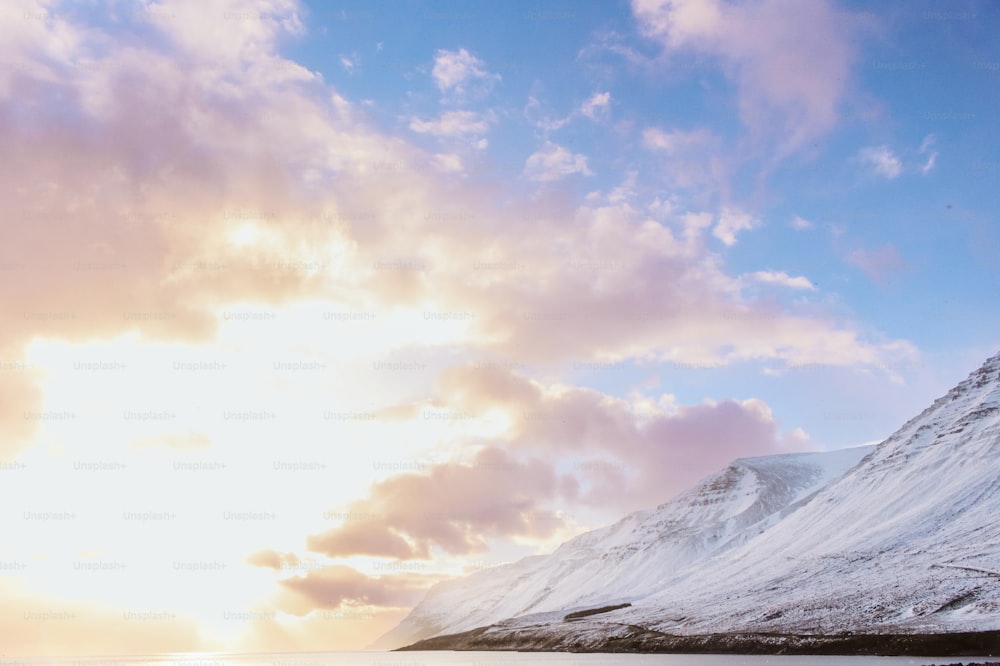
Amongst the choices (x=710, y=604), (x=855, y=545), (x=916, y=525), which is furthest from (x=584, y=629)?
(x=916, y=525)

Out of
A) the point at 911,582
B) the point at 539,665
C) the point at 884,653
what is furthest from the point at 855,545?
the point at 539,665

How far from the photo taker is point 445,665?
447 feet

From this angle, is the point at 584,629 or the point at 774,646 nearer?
the point at 774,646

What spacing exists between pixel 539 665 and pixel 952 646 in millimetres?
53133

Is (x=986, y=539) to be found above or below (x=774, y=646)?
above

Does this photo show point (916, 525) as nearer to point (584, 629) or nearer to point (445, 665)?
point (584, 629)

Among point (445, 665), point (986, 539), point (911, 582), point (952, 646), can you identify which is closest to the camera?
point (952, 646)

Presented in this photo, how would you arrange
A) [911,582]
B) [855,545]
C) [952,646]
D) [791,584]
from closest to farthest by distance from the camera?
1. [952,646]
2. [911,582]
3. [791,584]
4. [855,545]

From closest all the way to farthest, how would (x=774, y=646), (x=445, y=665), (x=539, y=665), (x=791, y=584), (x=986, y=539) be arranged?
(x=539, y=665) → (x=774, y=646) → (x=445, y=665) → (x=986, y=539) → (x=791, y=584)

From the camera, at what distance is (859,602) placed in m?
144

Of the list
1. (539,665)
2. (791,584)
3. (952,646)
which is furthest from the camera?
(791,584)

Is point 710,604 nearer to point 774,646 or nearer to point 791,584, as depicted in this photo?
point 791,584

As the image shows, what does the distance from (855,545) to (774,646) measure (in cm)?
8092

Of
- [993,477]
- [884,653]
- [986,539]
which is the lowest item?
[884,653]
